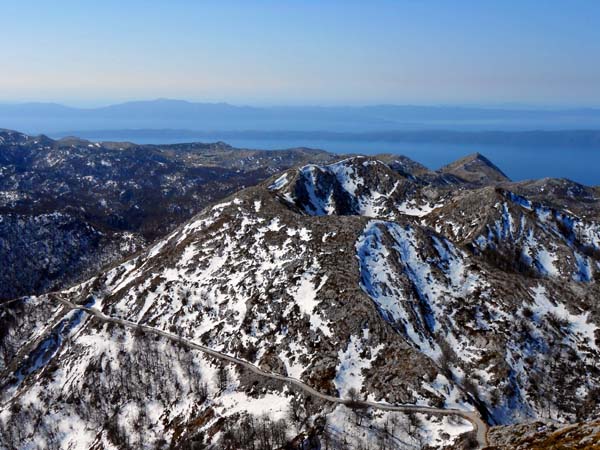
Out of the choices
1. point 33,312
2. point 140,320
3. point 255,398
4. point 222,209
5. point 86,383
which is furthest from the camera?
point 222,209

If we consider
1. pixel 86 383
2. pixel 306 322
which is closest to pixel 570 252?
pixel 306 322

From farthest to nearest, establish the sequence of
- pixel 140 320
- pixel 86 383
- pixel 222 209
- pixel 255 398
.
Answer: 1. pixel 222 209
2. pixel 140 320
3. pixel 86 383
4. pixel 255 398

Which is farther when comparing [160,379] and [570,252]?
[570,252]

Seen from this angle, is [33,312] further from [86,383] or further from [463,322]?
[463,322]

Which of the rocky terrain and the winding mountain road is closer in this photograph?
the winding mountain road

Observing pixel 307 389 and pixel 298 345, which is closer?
pixel 307 389
